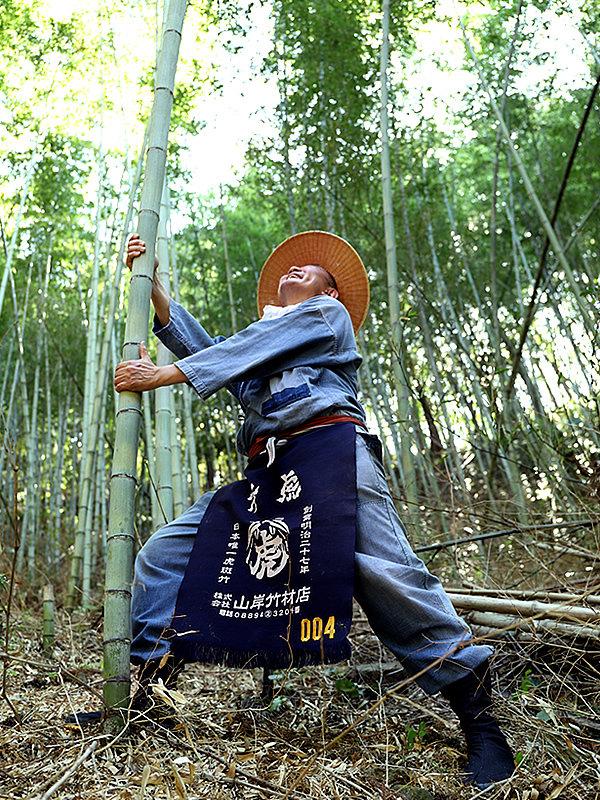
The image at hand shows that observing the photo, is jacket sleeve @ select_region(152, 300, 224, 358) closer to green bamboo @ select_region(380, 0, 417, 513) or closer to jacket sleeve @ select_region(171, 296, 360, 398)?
jacket sleeve @ select_region(171, 296, 360, 398)

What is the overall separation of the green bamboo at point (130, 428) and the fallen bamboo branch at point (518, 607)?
107 cm

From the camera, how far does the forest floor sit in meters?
1.39

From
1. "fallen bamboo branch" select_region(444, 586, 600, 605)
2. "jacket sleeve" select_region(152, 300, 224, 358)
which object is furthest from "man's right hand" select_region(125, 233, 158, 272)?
"fallen bamboo branch" select_region(444, 586, 600, 605)

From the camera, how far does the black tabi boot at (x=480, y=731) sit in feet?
4.98

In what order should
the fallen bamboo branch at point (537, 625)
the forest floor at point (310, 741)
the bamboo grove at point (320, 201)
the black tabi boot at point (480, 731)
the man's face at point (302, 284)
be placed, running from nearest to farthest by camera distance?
the forest floor at point (310, 741), the black tabi boot at point (480, 731), the fallen bamboo branch at point (537, 625), the man's face at point (302, 284), the bamboo grove at point (320, 201)

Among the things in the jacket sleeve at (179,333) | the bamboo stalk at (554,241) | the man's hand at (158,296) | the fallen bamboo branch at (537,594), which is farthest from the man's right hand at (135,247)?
the fallen bamboo branch at (537,594)

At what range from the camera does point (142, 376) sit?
1721 mm

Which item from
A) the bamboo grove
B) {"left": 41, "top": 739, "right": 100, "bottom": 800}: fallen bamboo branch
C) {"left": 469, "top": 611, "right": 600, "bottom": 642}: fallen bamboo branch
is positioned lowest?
{"left": 41, "top": 739, "right": 100, "bottom": 800}: fallen bamboo branch

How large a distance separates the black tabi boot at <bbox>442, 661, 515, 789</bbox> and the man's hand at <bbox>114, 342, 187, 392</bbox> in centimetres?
103

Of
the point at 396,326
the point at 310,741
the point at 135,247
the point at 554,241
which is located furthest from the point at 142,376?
the point at 396,326

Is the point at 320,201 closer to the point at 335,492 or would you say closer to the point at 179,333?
the point at 179,333

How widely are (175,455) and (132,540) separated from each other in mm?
1807

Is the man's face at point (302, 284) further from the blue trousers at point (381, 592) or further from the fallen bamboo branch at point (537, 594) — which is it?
the fallen bamboo branch at point (537, 594)

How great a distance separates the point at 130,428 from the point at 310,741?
37.6 inches
